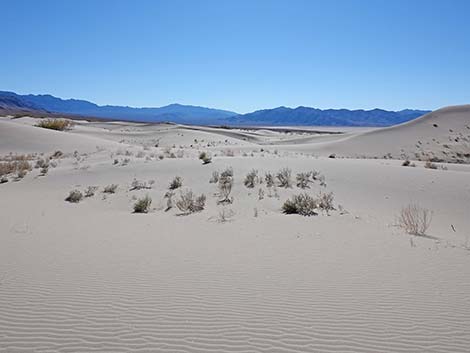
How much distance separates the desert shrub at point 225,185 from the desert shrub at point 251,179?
50 cm

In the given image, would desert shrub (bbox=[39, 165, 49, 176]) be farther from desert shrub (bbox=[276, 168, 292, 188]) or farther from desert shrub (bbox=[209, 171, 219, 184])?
desert shrub (bbox=[276, 168, 292, 188])

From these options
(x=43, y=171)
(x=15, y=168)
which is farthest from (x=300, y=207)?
(x=15, y=168)

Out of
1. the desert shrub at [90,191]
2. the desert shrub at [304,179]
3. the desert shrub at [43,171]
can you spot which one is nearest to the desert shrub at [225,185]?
the desert shrub at [304,179]

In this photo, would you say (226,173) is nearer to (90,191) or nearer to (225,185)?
(225,185)

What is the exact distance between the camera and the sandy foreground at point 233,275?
3.93 m

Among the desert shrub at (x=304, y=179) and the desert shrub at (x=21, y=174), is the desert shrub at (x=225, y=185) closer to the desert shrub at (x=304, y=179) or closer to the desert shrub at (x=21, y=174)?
the desert shrub at (x=304, y=179)

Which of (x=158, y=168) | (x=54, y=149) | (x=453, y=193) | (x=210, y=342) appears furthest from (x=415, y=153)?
(x=210, y=342)

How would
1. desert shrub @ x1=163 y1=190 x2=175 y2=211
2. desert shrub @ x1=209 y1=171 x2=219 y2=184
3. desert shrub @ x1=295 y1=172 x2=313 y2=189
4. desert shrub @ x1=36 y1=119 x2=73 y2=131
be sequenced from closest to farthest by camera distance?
desert shrub @ x1=163 y1=190 x2=175 y2=211 → desert shrub @ x1=295 y1=172 x2=313 y2=189 → desert shrub @ x1=209 y1=171 x2=219 y2=184 → desert shrub @ x1=36 y1=119 x2=73 y2=131

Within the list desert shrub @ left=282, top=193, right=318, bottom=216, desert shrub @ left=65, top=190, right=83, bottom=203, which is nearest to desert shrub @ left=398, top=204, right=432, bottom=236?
desert shrub @ left=282, top=193, right=318, bottom=216

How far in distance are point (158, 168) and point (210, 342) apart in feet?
39.9

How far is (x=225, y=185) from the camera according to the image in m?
12.5

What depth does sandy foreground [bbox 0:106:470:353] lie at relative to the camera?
3.93 metres

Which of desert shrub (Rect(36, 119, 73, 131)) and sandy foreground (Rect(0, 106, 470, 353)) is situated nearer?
sandy foreground (Rect(0, 106, 470, 353))

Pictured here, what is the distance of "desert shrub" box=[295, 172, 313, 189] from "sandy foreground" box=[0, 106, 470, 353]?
318mm
